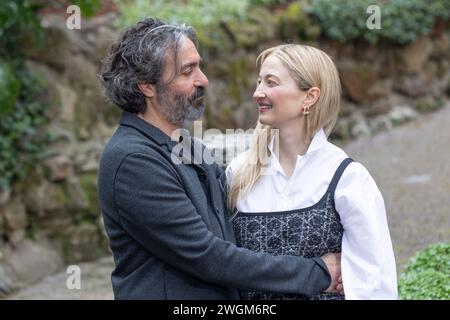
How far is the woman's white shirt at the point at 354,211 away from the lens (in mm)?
2500

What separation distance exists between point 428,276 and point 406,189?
411 cm

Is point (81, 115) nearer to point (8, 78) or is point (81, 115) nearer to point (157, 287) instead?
point (8, 78)

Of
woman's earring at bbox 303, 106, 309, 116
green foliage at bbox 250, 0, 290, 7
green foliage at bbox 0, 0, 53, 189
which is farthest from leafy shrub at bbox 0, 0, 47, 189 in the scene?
woman's earring at bbox 303, 106, 309, 116

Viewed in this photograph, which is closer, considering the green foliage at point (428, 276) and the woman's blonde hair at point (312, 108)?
the woman's blonde hair at point (312, 108)

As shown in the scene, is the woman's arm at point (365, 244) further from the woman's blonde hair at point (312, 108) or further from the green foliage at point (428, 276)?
the green foliage at point (428, 276)

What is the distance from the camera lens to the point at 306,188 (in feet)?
8.59

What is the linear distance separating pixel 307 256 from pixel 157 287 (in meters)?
0.52

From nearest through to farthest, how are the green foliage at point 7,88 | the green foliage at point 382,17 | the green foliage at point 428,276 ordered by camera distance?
the green foliage at point 428,276 < the green foliage at point 7,88 < the green foliage at point 382,17

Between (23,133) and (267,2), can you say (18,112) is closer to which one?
(23,133)

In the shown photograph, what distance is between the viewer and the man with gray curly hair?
2412 millimetres

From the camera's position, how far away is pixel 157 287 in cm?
247

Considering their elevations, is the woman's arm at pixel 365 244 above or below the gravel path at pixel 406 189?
above

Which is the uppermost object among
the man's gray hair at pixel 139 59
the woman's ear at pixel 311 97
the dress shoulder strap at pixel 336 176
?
the man's gray hair at pixel 139 59

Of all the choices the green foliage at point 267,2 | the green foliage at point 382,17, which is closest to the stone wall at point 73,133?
the green foliage at point 267,2
